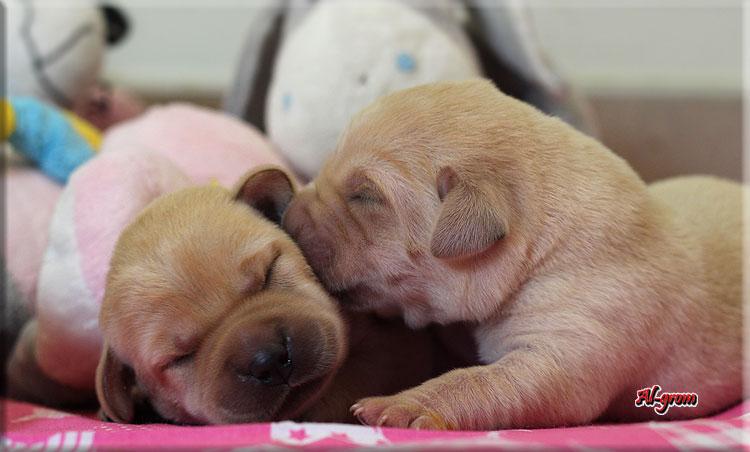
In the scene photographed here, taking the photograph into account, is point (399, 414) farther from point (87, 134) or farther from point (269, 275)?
point (87, 134)

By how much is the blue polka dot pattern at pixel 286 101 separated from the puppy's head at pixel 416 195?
0.63 m

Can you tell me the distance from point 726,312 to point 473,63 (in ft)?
3.15

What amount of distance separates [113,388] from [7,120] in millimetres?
876

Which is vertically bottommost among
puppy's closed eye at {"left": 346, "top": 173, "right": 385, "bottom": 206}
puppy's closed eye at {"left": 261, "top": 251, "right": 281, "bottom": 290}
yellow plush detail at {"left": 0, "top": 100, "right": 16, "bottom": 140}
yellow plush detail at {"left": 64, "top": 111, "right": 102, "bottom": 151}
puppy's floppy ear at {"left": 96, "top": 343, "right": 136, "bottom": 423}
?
puppy's floppy ear at {"left": 96, "top": 343, "right": 136, "bottom": 423}

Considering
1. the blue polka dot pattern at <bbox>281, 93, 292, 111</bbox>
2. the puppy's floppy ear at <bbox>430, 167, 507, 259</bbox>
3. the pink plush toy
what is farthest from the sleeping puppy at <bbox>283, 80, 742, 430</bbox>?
the blue polka dot pattern at <bbox>281, 93, 292, 111</bbox>

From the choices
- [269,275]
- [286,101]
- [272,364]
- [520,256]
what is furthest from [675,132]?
[272,364]

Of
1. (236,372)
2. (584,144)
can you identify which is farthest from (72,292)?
(584,144)

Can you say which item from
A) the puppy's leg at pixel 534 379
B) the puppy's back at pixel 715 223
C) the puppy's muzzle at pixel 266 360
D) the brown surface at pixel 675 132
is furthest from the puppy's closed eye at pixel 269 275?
the brown surface at pixel 675 132

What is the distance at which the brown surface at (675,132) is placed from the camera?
294 cm

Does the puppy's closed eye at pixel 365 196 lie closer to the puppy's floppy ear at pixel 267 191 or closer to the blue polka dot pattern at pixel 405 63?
the puppy's floppy ear at pixel 267 191

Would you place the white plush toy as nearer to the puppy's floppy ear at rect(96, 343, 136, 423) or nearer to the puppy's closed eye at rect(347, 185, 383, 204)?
the puppy's floppy ear at rect(96, 343, 136, 423)

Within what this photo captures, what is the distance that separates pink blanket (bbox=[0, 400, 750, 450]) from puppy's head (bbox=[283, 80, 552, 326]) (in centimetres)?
32

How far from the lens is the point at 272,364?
1156 millimetres

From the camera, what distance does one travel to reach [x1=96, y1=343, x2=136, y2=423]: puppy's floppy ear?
1.29m
